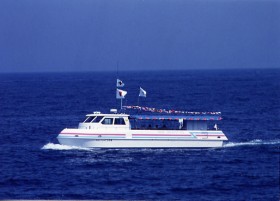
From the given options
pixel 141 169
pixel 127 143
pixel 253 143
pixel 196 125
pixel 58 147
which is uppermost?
pixel 196 125

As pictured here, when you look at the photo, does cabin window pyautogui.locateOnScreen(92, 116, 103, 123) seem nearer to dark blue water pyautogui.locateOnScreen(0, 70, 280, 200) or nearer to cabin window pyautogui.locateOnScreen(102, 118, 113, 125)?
cabin window pyautogui.locateOnScreen(102, 118, 113, 125)

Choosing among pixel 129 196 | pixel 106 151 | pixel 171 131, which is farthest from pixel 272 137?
pixel 129 196

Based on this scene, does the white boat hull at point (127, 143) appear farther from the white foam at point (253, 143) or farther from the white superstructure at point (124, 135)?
the white foam at point (253, 143)

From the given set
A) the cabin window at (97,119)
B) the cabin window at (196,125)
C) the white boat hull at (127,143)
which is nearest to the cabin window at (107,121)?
the cabin window at (97,119)

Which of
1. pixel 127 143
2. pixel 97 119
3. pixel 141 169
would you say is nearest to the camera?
pixel 141 169

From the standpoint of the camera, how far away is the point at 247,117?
8062 cm

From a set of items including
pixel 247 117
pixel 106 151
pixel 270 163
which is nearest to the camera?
pixel 270 163

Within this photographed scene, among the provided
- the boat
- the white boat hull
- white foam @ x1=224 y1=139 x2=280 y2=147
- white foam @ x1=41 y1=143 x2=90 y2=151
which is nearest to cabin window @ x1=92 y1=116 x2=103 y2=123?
the boat

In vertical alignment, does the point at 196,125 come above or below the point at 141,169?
above

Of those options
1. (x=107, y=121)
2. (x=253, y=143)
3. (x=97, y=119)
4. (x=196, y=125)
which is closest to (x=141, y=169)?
(x=107, y=121)

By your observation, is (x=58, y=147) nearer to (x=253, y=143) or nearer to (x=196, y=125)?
(x=196, y=125)

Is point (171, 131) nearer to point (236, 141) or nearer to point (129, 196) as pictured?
point (236, 141)

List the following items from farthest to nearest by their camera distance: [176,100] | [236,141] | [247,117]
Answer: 1. [176,100]
2. [247,117]
3. [236,141]

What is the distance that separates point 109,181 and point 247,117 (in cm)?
3917
